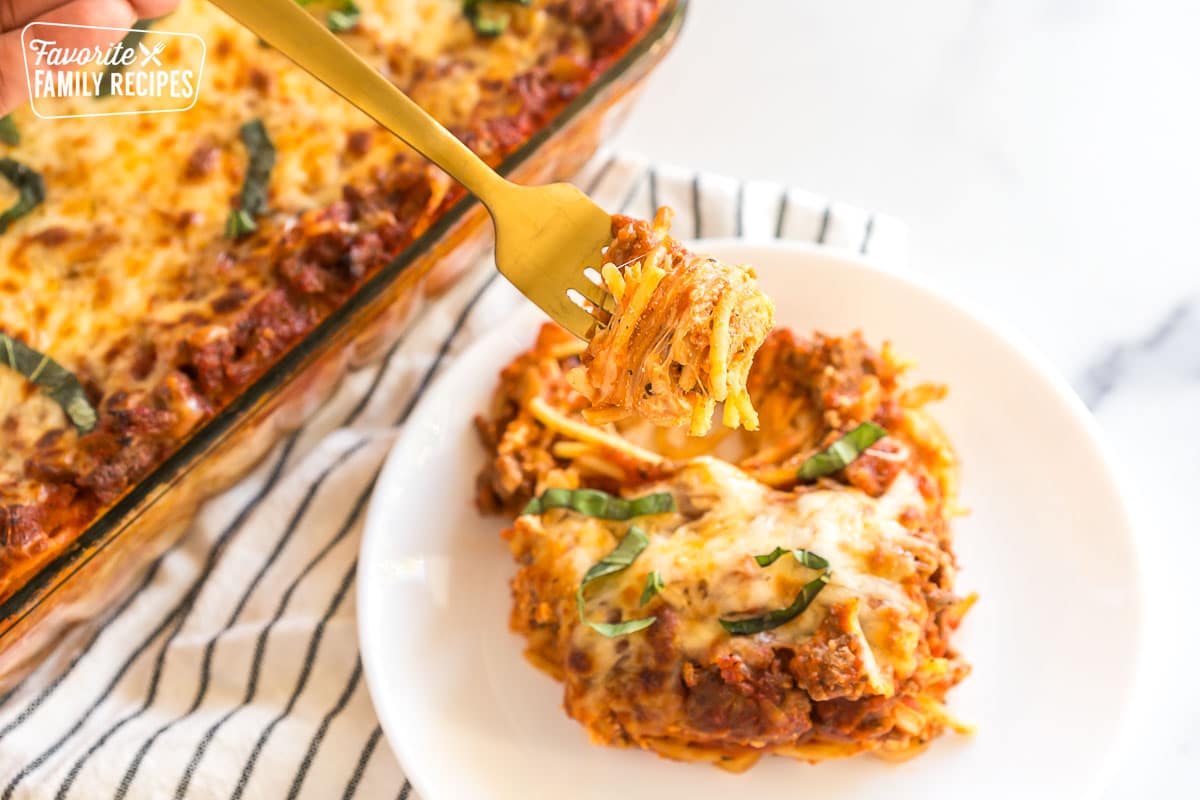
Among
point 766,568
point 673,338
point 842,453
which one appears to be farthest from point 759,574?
point 673,338

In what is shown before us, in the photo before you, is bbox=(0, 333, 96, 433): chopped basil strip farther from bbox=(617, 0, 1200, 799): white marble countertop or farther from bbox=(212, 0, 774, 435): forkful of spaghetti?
bbox=(617, 0, 1200, 799): white marble countertop

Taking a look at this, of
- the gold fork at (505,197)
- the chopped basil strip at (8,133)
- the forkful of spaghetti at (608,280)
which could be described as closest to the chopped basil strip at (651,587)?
the forkful of spaghetti at (608,280)

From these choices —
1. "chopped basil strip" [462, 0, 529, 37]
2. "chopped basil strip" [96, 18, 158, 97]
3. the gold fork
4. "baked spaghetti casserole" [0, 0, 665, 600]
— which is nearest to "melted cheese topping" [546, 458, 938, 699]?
the gold fork

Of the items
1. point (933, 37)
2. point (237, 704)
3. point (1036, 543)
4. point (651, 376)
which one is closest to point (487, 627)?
point (237, 704)

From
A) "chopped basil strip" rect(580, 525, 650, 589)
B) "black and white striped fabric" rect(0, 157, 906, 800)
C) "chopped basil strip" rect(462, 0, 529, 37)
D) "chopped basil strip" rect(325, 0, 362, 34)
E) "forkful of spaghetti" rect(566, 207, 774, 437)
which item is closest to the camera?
"forkful of spaghetti" rect(566, 207, 774, 437)
